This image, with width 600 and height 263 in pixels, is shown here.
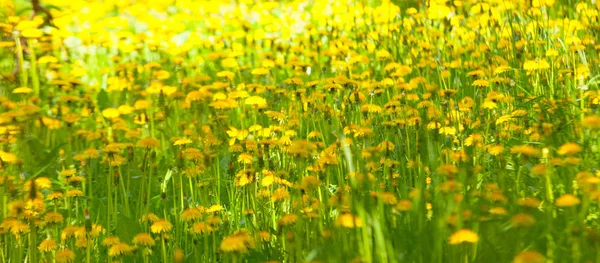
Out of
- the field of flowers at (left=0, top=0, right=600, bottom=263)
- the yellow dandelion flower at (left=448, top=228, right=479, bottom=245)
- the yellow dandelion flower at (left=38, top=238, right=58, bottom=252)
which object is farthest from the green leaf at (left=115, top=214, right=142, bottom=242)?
the yellow dandelion flower at (left=448, top=228, right=479, bottom=245)

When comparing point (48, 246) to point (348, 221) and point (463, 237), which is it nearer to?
point (348, 221)

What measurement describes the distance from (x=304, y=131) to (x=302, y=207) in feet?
4.25

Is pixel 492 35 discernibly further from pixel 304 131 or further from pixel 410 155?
pixel 410 155

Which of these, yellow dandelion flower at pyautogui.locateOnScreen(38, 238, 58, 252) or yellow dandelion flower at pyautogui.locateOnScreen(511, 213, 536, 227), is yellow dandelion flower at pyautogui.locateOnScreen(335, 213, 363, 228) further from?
yellow dandelion flower at pyautogui.locateOnScreen(38, 238, 58, 252)

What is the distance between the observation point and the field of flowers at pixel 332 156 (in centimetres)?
186

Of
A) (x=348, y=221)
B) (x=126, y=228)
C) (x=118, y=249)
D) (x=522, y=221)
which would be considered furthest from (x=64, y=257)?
(x=522, y=221)

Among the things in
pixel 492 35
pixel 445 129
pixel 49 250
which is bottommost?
pixel 49 250

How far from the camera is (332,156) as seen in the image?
2.33 metres

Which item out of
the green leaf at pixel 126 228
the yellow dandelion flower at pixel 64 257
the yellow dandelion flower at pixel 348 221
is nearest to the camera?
the yellow dandelion flower at pixel 348 221

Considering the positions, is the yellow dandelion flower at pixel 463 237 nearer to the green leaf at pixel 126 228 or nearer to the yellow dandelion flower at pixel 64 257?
the yellow dandelion flower at pixel 64 257

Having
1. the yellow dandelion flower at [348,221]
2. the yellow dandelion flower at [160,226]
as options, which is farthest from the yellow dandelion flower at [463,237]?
the yellow dandelion flower at [160,226]

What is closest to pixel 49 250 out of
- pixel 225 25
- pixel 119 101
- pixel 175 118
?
pixel 175 118

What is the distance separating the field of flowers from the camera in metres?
1.86

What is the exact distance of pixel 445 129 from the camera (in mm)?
2730
